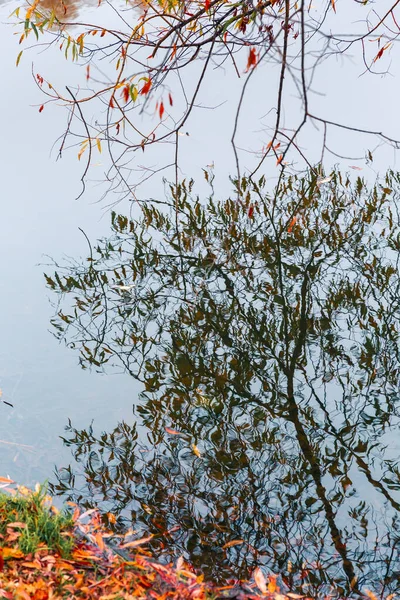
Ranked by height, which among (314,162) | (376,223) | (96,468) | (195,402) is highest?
(314,162)

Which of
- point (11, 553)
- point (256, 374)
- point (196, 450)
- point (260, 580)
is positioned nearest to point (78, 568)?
point (11, 553)

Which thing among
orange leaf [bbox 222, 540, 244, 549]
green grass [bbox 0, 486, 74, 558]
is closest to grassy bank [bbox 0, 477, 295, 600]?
green grass [bbox 0, 486, 74, 558]

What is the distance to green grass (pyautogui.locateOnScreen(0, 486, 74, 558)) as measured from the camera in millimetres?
2389

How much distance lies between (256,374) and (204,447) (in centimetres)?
68

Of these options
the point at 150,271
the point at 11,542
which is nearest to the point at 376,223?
the point at 150,271

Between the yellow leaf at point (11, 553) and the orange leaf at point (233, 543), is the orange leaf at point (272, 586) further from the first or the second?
the yellow leaf at point (11, 553)

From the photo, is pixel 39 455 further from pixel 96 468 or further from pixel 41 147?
pixel 41 147

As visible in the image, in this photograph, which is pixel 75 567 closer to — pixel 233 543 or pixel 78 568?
pixel 78 568

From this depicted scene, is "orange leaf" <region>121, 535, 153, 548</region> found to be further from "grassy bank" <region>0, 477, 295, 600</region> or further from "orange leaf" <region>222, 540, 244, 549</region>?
"orange leaf" <region>222, 540, 244, 549</region>

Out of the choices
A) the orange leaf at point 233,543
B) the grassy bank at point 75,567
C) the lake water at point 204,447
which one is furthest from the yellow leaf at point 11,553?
the orange leaf at point 233,543

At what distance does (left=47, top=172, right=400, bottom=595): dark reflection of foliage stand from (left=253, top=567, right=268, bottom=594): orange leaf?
0.32 feet

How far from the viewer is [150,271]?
4.96m

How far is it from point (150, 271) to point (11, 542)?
110 inches

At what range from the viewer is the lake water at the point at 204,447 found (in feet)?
8.90
